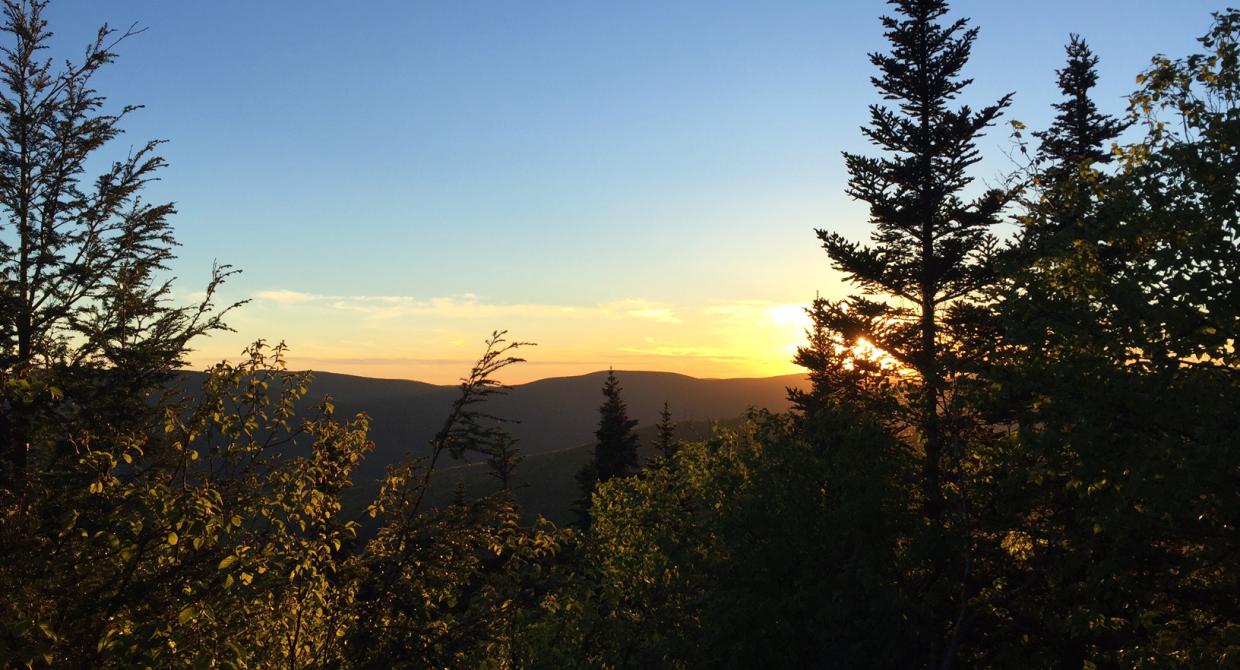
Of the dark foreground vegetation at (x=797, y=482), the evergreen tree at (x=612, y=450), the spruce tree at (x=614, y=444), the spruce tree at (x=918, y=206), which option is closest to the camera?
the dark foreground vegetation at (x=797, y=482)

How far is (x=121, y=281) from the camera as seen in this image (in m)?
13.9

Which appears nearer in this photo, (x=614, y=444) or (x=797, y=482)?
(x=797, y=482)

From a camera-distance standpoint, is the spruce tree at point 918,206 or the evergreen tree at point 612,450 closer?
the spruce tree at point 918,206

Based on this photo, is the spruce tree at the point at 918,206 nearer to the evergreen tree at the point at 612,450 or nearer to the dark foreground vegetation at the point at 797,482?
the dark foreground vegetation at the point at 797,482

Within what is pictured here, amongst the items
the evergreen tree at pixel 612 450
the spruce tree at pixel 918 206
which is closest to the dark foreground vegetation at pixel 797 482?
the spruce tree at pixel 918 206

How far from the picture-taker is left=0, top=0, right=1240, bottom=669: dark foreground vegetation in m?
7.09

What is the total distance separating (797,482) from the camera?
1825 cm

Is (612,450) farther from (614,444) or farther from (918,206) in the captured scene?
(918,206)

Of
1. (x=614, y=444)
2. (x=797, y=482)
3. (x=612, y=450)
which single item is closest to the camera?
(x=797, y=482)

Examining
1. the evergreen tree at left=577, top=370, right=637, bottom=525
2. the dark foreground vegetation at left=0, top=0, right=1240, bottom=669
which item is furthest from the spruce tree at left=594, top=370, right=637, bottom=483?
the dark foreground vegetation at left=0, top=0, right=1240, bottom=669

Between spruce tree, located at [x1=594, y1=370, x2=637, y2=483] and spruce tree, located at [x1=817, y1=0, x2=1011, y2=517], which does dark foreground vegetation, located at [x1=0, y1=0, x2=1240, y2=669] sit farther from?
spruce tree, located at [x1=594, y1=370, x2=637, y2=483]

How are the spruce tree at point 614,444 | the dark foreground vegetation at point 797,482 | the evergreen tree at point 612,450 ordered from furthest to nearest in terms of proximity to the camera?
the spruce tree at point 614,444
the evergreen tree at point 612,450
the dark foreground vegetation at point 797,482

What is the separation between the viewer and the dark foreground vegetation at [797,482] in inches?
279

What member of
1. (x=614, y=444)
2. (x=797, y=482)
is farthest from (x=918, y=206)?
(x=614, y=444)
